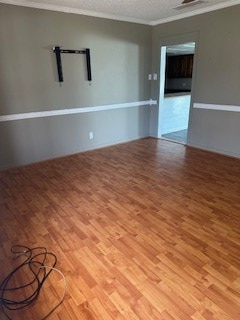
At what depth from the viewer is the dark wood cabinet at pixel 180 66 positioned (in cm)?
711

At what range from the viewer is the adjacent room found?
1600 mm

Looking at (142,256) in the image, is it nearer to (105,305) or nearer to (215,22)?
(105,305)

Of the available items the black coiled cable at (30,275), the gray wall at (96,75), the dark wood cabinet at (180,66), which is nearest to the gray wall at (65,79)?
the gray wall at (96,75)

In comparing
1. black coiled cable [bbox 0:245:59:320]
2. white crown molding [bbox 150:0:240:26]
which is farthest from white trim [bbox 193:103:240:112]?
black coiled cable [bbox 0:245:59:320]

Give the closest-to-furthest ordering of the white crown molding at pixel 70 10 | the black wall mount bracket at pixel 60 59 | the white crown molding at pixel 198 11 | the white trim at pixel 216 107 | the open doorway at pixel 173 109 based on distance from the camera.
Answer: the white crown molding at pixel 70 10
the white crown molding at pixel 198 11
the black wall mount bracket at pixel 60 59
the white trim at pixel 216 107
the open doorway at pixel 173 109

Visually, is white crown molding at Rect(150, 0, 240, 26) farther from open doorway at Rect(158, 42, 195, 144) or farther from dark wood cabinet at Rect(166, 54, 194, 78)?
dark wood cabinet at Rect(166, 54, 194, 78)

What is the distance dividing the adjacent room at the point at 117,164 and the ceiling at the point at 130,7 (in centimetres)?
2

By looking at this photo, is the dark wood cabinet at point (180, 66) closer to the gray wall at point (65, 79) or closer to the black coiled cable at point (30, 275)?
the gray wall at point (65, 79)

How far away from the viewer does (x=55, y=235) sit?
2162 millimetres

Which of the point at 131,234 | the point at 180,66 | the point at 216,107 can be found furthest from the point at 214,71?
the point at 180,66

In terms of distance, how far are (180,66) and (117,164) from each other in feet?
16.8

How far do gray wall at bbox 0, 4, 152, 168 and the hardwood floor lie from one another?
0.60 meters

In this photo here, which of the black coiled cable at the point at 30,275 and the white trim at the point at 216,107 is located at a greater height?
the white trim at the point at 216,107

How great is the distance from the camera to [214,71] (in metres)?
4.01
